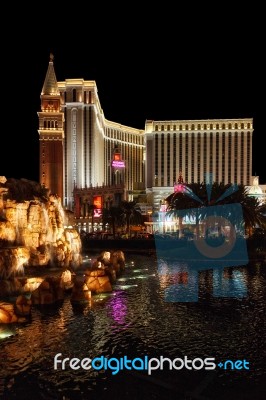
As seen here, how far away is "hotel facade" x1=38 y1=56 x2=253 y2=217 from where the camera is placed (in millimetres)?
113750

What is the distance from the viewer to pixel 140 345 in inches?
606

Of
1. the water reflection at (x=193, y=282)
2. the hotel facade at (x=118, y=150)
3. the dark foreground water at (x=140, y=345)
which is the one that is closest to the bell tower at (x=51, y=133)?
the hotel facade at (x=118, y=150)

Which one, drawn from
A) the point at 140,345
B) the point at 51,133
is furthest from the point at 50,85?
the point at 140,345

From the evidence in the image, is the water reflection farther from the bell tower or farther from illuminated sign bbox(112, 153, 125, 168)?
the bell tower

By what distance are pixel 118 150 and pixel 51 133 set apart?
22.1m

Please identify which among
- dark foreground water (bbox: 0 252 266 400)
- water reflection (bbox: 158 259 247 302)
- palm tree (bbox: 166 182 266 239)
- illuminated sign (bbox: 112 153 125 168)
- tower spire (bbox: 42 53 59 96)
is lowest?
dark foreground water (bbox: 0 252 266 400)

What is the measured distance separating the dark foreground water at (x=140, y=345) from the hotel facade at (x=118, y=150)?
75617mm

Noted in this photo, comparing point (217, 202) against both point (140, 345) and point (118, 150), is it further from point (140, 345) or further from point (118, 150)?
point (118, 150)

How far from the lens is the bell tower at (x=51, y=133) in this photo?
114 m

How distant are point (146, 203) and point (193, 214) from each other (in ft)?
267

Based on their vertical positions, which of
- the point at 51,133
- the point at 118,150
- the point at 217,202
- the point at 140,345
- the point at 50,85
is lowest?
the point at 140,345

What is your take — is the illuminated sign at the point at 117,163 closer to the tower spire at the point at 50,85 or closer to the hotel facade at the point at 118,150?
the hotel facade at the point at 118,150

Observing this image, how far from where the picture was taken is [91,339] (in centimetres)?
1606

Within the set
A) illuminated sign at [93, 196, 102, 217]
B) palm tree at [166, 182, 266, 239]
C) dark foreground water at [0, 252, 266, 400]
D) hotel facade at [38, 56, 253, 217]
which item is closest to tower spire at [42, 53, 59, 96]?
hotel facade at [38, 56, 253, 217]
